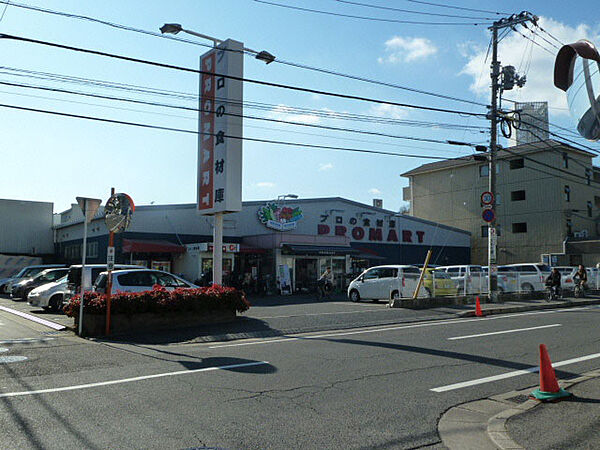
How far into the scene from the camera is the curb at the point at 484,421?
490cm

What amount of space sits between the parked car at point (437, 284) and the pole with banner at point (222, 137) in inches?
339

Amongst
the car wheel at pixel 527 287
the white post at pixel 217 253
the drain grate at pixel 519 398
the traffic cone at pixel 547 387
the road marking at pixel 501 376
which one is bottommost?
the drain grate at pixel 519 398

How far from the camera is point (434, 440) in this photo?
4977mm

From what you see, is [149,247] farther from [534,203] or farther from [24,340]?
[534,203]

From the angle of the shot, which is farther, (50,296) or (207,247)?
(207,247)

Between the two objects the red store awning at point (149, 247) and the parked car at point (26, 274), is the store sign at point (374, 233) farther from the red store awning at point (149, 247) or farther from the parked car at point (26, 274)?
the parked car at point (26, 274)

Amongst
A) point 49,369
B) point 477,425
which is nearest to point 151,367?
point 49,369

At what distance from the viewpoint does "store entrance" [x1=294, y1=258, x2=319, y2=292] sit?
30.8m

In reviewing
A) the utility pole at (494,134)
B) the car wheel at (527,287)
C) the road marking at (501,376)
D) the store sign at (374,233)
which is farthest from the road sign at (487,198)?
the store sign at (374,233)

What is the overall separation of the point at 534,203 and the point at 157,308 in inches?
1520

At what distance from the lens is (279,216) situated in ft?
109

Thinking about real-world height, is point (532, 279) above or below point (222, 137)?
below

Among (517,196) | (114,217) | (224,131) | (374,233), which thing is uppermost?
(517,196)

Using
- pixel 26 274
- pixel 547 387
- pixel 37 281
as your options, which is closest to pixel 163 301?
pixel 547 387
